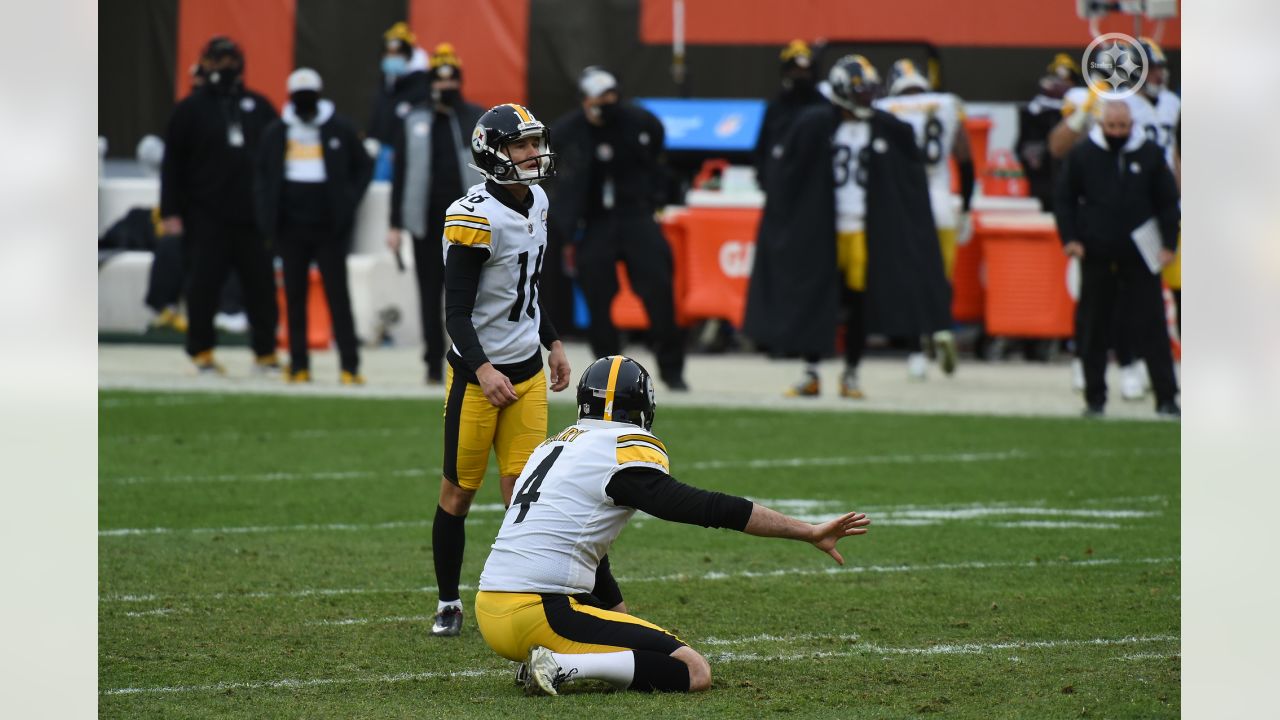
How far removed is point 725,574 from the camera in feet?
26.5

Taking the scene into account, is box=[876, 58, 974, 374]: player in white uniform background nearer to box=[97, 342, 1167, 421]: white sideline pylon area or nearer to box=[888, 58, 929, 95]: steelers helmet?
box=[888, 58, 929, 95]: steelers helmet

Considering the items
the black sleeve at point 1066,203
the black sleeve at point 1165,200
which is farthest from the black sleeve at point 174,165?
the black sleeve at point 1165,200

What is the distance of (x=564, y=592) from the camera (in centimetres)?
593

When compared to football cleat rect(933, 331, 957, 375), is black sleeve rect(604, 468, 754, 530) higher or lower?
higher

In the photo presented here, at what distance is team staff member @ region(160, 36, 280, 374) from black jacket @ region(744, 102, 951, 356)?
4135 mm

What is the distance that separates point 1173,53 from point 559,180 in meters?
6.20

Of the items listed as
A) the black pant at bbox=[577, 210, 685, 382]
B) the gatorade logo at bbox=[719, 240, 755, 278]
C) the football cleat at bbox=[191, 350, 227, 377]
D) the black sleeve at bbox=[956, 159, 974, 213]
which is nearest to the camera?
the black pant at bbox=[577, 210, 685, 382]

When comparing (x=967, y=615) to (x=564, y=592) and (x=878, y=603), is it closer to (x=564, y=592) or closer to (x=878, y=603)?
(x=878, y=603)

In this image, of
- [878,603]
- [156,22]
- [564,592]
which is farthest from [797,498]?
[156,22]

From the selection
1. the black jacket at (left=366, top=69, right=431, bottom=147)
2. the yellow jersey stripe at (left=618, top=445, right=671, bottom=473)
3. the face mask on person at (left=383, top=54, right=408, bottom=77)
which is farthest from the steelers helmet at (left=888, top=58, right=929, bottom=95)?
the yellow jersey stripe at (left=618, top=445, right=671, bottom=473)

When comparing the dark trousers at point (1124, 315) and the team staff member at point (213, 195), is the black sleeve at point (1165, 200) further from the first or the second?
the team staff member at point (213, 195)

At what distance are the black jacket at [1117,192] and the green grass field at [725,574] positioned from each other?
1.24 m

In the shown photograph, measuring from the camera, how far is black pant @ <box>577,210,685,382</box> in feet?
48.3

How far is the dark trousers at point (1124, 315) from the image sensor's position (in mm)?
13227
